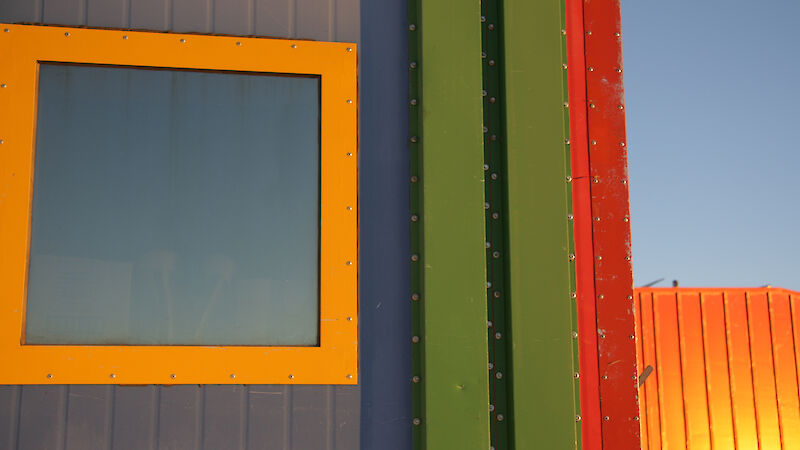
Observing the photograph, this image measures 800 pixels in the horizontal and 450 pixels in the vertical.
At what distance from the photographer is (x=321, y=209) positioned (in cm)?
240

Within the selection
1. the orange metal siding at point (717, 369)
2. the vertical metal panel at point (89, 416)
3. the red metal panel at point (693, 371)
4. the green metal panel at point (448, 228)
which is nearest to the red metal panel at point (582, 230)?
the green metal panel at point (448, 228)

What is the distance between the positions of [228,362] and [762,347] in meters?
10.0

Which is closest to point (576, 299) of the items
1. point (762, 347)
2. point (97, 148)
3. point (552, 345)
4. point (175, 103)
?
point (552, 345)

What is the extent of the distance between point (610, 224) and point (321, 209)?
98cm

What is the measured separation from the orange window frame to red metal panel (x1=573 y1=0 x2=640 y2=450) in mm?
821

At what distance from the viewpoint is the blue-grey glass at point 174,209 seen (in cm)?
231

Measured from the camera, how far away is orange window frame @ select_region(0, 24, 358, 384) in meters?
Result: 2.27

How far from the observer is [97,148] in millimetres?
2381

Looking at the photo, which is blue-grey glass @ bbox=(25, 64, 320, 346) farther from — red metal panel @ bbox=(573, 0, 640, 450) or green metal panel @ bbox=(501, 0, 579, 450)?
red metal panel @ bbox=(573, 0, 640, 450)

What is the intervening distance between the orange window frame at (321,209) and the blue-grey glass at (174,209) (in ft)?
0.11

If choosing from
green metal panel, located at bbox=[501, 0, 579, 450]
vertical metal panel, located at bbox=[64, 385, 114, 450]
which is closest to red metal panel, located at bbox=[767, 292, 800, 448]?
green metal panel, located at bbox=[501, 0, 579, 450]

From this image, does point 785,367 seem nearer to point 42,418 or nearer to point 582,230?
point 582,230

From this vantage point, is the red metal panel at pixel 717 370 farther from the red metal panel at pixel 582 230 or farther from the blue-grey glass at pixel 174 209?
the blue-grey glass at pixel 174 209

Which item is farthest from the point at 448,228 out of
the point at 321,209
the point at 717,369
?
the point at 717,369
